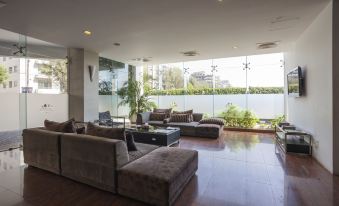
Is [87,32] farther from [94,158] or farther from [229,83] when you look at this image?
[229,83]

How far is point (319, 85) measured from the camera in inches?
141

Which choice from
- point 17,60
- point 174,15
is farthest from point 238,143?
point 17,60

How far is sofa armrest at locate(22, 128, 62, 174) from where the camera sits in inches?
117

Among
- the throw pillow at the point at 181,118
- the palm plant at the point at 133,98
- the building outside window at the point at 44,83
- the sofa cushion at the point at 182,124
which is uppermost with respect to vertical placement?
the building outside window at the point at 44,83

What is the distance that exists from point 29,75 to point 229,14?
244 inches

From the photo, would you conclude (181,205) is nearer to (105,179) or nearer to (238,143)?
(105,179)

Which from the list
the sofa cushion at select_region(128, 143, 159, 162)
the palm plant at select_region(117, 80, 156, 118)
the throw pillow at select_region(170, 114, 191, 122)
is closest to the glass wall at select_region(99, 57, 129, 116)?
the palm plant at select_region(117, 80, 156, 118)

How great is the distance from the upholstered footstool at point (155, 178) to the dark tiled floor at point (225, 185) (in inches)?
5.9

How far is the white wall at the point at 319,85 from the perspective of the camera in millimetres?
3209

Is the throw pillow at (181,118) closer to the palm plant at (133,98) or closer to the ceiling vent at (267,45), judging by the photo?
the palm plant at (133,98)

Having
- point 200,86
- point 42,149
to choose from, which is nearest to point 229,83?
point 200,86

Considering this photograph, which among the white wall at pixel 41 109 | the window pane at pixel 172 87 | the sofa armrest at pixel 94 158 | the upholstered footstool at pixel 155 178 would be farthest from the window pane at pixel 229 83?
the white wall at pixel 41 109

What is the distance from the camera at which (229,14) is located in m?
3.44

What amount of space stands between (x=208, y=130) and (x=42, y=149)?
14.2 feet
